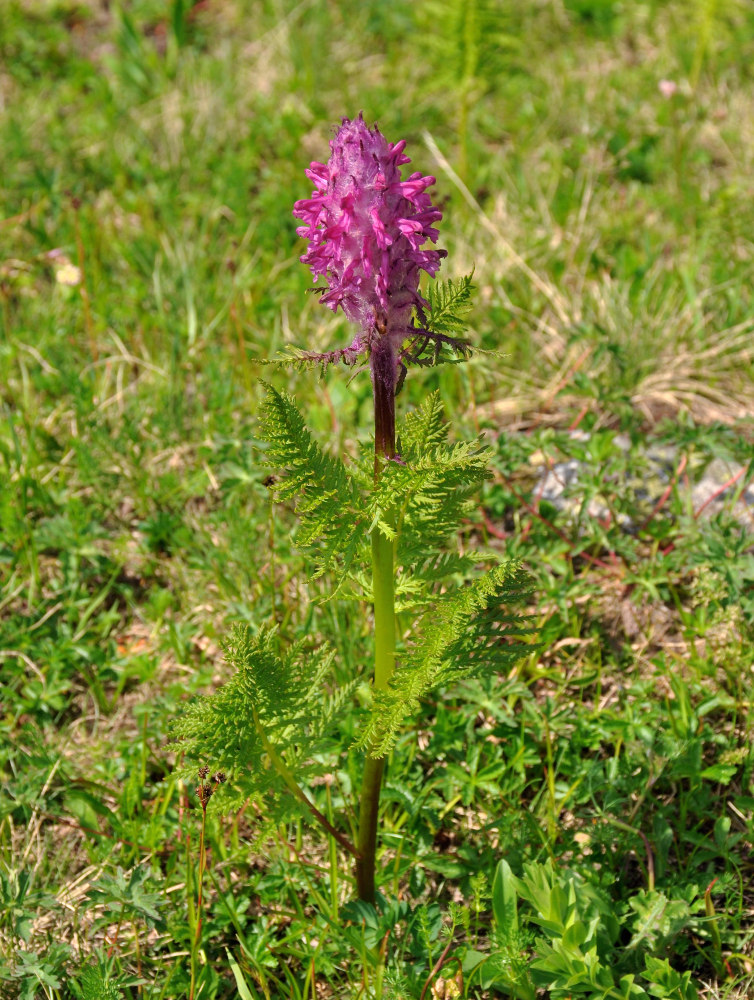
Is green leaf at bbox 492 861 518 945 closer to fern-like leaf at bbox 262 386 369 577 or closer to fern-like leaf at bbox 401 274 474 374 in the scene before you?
fern-like leaf at bbox 262 386 369 577

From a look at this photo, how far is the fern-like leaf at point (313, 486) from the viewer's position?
75.0 inches

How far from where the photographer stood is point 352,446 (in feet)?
12.3

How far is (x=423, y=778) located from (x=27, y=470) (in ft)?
5.74

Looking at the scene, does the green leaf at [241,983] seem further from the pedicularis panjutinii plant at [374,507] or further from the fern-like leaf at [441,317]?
the fern-like leaf at [441,317]

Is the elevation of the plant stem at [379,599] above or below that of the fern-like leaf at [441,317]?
below

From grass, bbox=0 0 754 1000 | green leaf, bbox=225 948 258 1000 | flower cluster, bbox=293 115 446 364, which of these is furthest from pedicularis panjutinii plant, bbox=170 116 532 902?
green leaf, bbox=225 948 258 1000

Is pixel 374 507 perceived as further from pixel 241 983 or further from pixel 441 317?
pixel 241 983

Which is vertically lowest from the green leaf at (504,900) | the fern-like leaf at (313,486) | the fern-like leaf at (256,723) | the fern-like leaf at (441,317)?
the green leaf at (504,900)

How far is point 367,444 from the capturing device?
6.80 feet

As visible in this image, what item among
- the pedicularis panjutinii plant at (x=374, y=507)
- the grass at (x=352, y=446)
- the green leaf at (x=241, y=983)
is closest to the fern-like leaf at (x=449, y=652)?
the pedicularis panjutinii plant at (x=374, y=507)

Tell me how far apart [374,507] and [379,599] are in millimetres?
247

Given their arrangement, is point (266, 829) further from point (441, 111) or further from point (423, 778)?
point (441, 111)

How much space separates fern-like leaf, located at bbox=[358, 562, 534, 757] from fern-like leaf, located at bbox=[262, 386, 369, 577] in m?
0.23

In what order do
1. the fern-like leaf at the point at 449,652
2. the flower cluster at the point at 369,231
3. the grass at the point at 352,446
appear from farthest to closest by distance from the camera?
the grass at the point at 352,446 → the fern-like leaf at the point at 449,652 → the flower cluster at the point at 369,231
